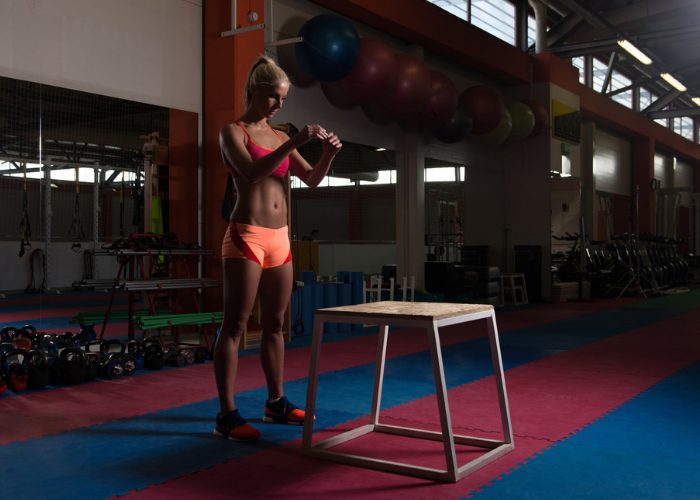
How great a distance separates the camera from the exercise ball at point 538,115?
380 inches

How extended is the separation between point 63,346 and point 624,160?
1543 centimetres

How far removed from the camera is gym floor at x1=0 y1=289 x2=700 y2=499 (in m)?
2.19

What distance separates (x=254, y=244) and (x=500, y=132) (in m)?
6.78

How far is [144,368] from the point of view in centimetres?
451

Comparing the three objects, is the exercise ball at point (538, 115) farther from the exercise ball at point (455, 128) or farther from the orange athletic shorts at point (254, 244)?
the orange athletic shorts at point (254, 244)

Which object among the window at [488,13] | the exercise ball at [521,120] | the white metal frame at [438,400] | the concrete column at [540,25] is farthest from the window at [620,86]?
the white metal frame at [438,400]

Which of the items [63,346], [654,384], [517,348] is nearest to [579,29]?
[517,348]

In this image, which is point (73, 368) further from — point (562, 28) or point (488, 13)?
point (562, 28)

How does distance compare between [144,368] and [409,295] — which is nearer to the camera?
[144,368]

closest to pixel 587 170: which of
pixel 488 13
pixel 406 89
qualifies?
pixel 488 13

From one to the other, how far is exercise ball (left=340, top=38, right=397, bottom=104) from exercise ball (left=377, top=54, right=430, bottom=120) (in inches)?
3.4

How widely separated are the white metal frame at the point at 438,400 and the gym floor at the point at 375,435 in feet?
0.14

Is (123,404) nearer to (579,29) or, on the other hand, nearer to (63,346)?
(63,346)

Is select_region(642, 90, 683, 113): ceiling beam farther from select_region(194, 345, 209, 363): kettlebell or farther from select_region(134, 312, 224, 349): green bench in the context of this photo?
select_region(194, 345, 209, 363): kettlebell
